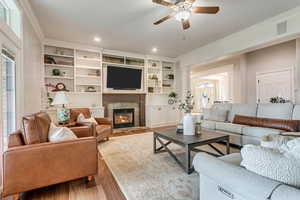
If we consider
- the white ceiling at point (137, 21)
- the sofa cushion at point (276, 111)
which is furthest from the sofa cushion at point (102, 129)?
the sofa cushion at point (276, 111)

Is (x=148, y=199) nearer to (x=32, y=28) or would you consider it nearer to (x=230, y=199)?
(x=230, y=199)

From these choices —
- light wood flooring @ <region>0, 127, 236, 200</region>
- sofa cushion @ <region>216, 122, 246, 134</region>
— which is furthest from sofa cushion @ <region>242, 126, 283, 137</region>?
light wood flooring @ <region>0, 127, 236, 200</region>

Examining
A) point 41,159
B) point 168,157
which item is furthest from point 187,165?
point 41,159

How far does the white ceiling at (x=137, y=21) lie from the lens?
8.76ft

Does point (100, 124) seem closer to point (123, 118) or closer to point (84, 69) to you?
point (123, 118)

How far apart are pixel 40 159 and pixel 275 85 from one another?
21.0 ft

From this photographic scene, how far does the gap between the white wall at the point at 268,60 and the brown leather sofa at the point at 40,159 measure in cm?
592

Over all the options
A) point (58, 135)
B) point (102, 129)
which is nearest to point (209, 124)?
point (102, 129)

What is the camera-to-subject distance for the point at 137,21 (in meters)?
3.25

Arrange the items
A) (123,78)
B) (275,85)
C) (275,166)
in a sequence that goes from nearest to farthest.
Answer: (275,166), (275,85), (123,78)

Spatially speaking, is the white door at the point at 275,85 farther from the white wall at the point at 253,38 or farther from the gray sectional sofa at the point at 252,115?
the gray sectional sofa at the point at 252,115

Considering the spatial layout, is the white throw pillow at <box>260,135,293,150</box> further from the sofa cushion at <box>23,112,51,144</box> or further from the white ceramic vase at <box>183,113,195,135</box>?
the sofa cushion at <box>23,112,51,144</box>

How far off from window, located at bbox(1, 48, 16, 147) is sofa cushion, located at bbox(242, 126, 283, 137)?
4.02m

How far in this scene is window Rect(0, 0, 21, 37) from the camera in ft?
7.17
